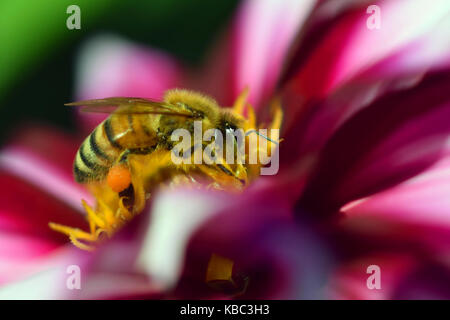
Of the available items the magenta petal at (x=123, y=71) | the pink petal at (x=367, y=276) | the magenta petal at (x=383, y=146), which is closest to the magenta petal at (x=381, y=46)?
the magenta petal at (x=383, y=146)

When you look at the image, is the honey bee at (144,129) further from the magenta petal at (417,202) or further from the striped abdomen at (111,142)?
the magenta petal at (417,202)

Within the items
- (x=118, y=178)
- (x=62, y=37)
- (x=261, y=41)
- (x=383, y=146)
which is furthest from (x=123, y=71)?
(x=383, y=146)

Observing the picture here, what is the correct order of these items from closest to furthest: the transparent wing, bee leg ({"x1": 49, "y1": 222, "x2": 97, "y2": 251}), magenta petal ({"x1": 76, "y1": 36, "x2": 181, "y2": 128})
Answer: the transparent wing → bee leg ({"x1": 49, "y1": 222, "x2": 97, "y2": 251}) → magenta petal ({"x1": 76, "y1": 36, "x2": 181, "y2": 128})

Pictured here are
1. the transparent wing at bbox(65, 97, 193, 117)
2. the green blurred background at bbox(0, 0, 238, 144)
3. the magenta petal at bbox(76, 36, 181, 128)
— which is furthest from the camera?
the magenta petal at bbox(76, 36, 181, 128)

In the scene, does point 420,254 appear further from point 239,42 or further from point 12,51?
point 12,51

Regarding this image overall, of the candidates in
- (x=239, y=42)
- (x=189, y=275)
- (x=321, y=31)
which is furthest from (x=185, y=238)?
(x=239, y=42)

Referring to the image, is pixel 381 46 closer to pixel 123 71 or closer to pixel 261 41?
pixel 261 41

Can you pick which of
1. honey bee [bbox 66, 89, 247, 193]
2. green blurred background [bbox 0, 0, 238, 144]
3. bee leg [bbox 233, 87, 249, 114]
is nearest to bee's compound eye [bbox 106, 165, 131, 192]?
honey bee [bbox 66, 89, 247, 193]

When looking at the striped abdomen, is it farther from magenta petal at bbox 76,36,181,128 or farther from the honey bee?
magenta petal at bbox 76,36,181,128
